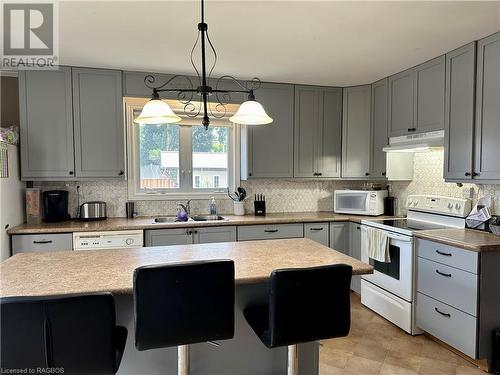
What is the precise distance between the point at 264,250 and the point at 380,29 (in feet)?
5.91

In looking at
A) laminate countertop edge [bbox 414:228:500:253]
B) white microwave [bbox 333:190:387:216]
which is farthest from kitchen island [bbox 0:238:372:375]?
white microwave [bbox 333:190:387:216]

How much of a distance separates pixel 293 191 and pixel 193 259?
2540 millimetres

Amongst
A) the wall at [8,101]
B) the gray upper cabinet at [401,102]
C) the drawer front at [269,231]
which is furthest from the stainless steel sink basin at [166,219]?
the gray upper cabinet at [401,102]

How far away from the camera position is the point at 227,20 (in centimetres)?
222

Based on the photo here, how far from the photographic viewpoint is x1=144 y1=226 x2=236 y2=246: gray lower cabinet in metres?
3.14

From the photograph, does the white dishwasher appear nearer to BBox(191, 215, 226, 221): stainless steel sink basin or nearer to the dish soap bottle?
BBox(191, 215, 226, 221): stainless steel sink basin

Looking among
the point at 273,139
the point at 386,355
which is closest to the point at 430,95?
the point at 273,139

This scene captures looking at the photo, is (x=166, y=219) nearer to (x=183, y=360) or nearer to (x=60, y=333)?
(x=183, y=360)

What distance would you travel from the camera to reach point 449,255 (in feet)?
8.00

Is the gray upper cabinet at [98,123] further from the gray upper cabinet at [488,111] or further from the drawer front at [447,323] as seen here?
the gray upper cabinet at [488,111]

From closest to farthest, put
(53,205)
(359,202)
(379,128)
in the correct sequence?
1. (53,205)
2. (379,128)
3. (359,202)

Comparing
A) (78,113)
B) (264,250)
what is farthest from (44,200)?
(264,250)

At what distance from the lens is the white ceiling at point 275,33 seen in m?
2.06

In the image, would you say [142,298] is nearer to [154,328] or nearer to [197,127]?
[154,328]
